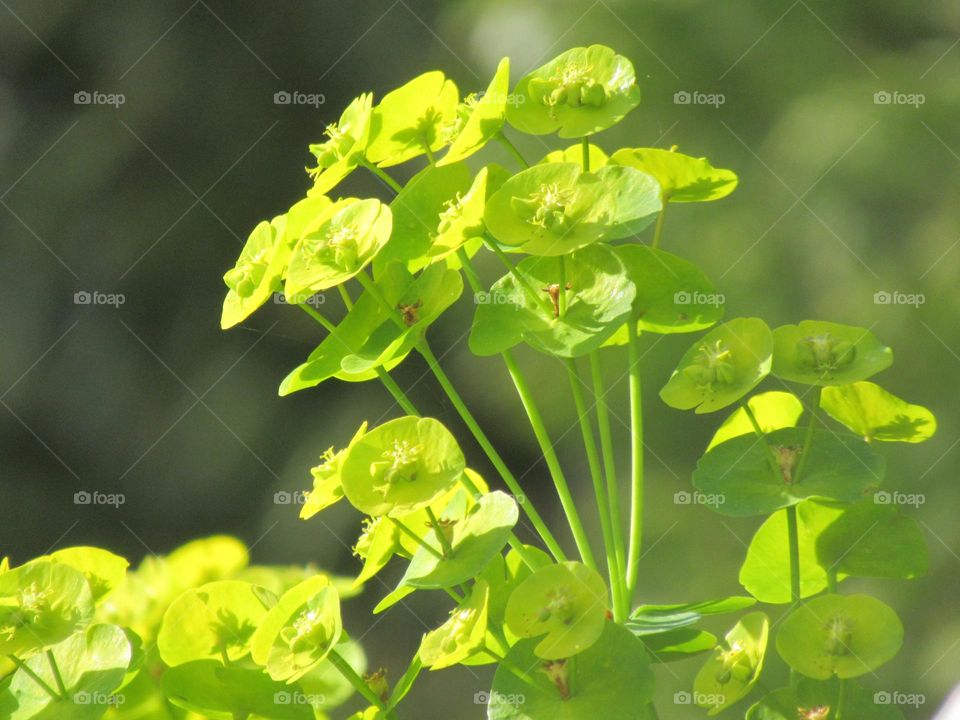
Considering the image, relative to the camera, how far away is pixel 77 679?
1.36 ft

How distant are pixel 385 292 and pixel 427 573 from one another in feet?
0.39

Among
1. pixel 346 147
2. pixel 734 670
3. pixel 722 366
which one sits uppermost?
pixel 346 147

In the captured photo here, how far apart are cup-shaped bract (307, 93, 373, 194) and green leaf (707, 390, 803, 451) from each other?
20 cm

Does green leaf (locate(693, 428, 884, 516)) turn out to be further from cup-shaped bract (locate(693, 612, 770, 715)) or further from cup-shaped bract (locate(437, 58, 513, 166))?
cup-shaped bract (locate(437, 58, 513, 166))

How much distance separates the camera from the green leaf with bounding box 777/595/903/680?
404mm

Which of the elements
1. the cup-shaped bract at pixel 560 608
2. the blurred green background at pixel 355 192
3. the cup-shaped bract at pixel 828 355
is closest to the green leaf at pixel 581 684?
the cup-shaped bract at pixel 560 608

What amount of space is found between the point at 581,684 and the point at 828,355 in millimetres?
161

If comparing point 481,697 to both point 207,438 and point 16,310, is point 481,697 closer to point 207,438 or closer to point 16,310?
point 207,438

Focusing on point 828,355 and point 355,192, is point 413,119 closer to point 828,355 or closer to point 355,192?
point 828,355

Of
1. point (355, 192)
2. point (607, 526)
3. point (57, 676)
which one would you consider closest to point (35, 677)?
point (57, 676)

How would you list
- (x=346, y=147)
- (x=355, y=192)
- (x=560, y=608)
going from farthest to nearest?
1. (x=355, y=192)
2. (x=346, y=147)
3. (x=560, y=608)

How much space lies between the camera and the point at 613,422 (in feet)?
4.39

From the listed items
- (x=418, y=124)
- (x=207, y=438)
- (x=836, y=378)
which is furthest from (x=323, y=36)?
(x=836, y=378)

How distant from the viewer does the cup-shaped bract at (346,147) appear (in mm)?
455
